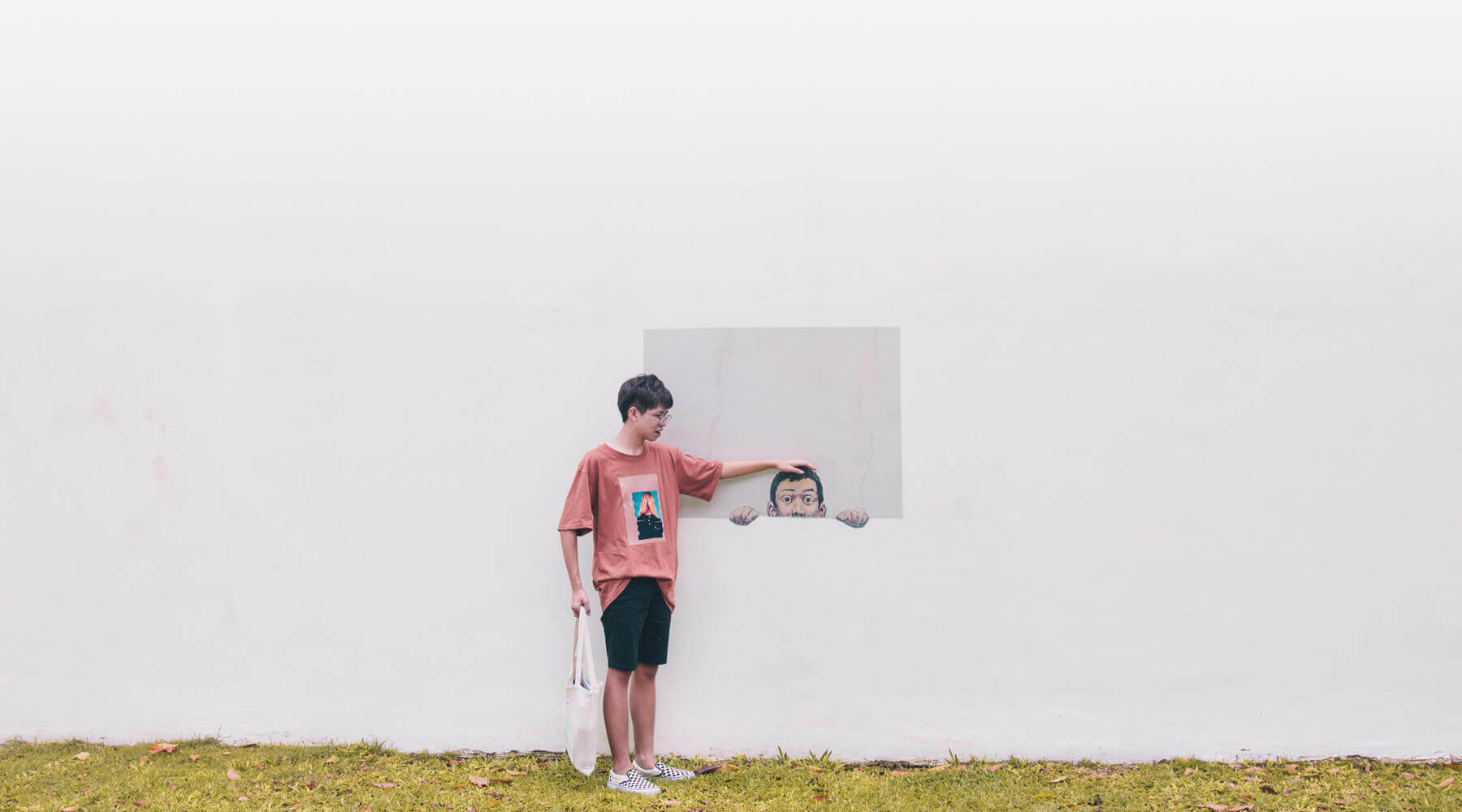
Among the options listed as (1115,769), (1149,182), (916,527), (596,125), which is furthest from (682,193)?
(1115,769)

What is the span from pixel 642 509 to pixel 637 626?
1.55ft

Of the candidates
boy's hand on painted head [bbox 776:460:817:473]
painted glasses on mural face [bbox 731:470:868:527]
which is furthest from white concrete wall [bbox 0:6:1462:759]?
boy's hand on painted head [bbox 776:460:817:473]

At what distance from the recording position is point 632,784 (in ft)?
11.6

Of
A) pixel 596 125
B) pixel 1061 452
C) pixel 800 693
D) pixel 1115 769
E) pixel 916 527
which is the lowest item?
pixel 1115 769

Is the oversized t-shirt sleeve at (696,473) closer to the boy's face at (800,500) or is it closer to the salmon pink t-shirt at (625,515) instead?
the salmon pink t-shirt at (625,515)

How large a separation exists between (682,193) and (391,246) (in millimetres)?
1335

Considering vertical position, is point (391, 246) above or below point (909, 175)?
below

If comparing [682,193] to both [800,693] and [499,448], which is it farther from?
[800,693]

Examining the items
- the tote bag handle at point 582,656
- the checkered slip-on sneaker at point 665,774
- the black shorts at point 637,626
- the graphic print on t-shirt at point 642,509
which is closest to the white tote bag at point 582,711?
the tote bag handle at point 582,656

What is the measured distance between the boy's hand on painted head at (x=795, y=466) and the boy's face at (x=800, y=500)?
0.16 feet

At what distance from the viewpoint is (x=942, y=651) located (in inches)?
152

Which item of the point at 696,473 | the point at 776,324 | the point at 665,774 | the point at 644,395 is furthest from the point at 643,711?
the point at 776,324

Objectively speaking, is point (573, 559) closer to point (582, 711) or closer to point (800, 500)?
point (582, 711)

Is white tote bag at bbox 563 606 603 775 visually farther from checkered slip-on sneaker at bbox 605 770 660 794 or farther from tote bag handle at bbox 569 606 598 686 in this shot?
checkered slip-on sneaker at bbox 605 770 660 794
